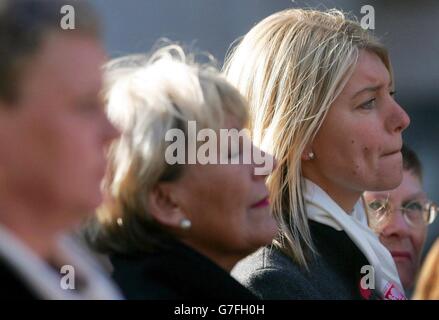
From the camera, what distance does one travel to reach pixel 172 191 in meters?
1.81

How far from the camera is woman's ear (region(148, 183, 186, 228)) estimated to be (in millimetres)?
1789

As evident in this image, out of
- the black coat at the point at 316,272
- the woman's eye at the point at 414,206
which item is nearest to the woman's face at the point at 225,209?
the black coat at the point at 316,272

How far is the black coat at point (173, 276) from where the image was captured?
5.82 feet

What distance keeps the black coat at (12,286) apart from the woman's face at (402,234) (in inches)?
62.1

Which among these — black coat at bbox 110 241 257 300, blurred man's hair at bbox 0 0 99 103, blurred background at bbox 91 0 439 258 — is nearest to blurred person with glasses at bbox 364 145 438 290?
blurred background at bbox 91 0 439 258

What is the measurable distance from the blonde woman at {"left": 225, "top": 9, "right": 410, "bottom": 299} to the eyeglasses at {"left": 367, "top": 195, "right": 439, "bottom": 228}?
446 millimetres

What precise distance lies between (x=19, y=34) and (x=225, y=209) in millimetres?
634

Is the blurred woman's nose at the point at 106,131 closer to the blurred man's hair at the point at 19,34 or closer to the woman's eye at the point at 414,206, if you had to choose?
the blurred man's hair at the point at 19,34

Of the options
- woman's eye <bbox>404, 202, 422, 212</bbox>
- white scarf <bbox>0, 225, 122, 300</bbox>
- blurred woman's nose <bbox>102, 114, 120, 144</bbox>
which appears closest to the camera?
white scarf <bbox>0, 225, 122, 300</bbox>

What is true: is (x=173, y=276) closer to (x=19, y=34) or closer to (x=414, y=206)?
(x=19, y=34)

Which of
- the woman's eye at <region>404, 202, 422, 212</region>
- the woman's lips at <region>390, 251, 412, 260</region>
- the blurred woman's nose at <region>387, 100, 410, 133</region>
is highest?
the blurred woman's nose at <region>387, 100, 410, 133</region>

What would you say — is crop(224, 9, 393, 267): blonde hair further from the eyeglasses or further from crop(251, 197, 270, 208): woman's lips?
the eyeglasses

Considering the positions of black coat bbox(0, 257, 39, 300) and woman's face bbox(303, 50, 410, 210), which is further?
woman's face bbox(303, 50, 410, 210)

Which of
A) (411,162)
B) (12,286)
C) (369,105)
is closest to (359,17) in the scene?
(411,162)
